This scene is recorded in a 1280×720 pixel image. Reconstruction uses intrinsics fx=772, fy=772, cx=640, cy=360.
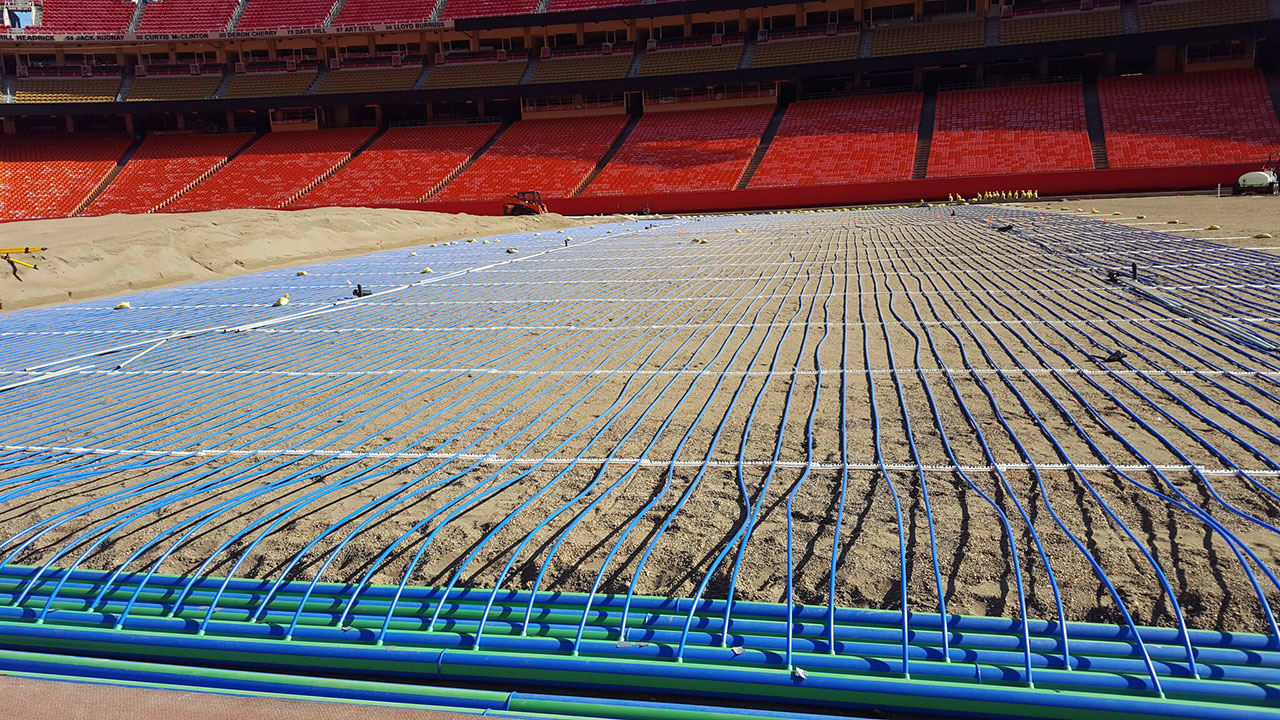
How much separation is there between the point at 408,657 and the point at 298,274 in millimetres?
12401

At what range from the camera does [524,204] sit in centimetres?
2877

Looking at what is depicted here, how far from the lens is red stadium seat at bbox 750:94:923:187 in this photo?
99.7ft

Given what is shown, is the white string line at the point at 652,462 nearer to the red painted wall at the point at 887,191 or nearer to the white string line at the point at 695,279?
the white string line at the point at 695,279

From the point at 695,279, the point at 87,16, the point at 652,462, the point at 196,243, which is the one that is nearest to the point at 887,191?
the point at 695,279

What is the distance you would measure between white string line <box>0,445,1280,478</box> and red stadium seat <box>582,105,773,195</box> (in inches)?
1109

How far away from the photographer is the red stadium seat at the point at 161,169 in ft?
112

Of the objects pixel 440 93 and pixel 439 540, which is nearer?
pixel 439 540

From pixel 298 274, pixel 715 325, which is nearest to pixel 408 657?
pixel 715 325

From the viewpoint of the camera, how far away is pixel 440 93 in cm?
3806

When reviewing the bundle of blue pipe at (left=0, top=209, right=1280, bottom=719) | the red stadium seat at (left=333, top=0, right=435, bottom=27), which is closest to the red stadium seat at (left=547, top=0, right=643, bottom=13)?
the red stadium seat at (left=333, top=0, right=435, bottom=27)

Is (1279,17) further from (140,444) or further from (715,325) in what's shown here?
(140,444)

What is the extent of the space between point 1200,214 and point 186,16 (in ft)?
153

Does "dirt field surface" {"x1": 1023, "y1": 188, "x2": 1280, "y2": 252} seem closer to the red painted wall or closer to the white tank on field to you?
the white tank on field

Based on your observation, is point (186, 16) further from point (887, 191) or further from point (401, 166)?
point (887, 191)
